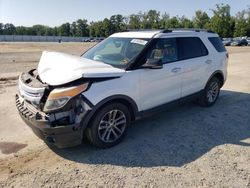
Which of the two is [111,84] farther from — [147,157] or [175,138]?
[175,138]

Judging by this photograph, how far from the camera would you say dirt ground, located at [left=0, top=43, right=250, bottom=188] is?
353 centimetres

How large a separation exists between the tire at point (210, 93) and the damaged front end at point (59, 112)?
3376 mm

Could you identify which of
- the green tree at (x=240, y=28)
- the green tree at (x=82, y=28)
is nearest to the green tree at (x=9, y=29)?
the green tree at (x=82, y=28)

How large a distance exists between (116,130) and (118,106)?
42 centimetres

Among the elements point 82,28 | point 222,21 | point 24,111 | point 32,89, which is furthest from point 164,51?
point 82,28

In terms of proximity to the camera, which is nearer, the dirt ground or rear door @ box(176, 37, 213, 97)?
the dirt ground

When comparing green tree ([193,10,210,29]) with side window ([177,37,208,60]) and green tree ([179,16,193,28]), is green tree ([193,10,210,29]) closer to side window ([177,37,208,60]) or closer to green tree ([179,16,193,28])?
green tree ([179,16,193,28])

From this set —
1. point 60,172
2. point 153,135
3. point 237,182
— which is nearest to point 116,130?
point 153,135

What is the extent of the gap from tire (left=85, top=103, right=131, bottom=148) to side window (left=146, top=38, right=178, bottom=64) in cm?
108

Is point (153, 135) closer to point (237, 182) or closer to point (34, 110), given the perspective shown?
point (237, 182)

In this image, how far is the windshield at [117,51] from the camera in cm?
473

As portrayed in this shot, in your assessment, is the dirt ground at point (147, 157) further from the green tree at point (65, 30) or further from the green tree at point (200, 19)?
the green tree at point (65, 30)

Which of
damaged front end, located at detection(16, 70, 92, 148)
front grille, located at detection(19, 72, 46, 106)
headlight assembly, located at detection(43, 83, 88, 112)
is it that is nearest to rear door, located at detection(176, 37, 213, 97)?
damaged front end, located at detection(16, 70, 92, 148)

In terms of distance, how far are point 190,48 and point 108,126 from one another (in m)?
2.65
